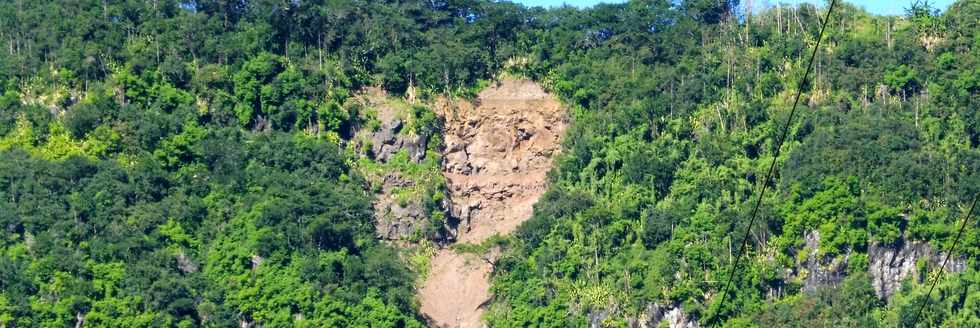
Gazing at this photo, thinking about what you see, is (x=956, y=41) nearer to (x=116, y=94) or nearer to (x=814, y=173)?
(x=814, y=173)

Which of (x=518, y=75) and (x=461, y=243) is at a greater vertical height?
(x=518, y=75)

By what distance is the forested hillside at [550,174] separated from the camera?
201 feet

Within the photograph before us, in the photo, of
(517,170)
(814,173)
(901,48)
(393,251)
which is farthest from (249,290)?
(901,48)

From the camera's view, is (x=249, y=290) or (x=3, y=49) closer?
(x=249, y=290)

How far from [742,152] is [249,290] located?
15191 millimetres

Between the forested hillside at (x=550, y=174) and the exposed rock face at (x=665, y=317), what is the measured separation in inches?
4.5

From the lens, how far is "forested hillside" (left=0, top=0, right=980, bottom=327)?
201ft

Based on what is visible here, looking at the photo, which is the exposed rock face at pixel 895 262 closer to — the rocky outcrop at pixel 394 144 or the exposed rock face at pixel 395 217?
the exposed rock face at pixel 395 217

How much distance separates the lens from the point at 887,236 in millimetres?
61125

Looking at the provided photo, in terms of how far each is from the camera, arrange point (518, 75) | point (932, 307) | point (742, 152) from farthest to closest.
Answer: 1. point (518, 75)
2. point (742, 152)
3. point (932, 307)

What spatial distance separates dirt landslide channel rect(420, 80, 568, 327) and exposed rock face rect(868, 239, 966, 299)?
11.7 meters

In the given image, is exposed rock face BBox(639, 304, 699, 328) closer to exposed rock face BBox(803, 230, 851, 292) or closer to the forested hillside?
the forested hillside

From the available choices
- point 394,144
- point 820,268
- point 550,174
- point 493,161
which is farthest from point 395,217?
point 820,268

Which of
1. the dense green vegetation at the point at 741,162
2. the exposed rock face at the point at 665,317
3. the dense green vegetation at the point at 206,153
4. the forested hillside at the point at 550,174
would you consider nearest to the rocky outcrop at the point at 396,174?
the forested hillside at the point at 550,174
